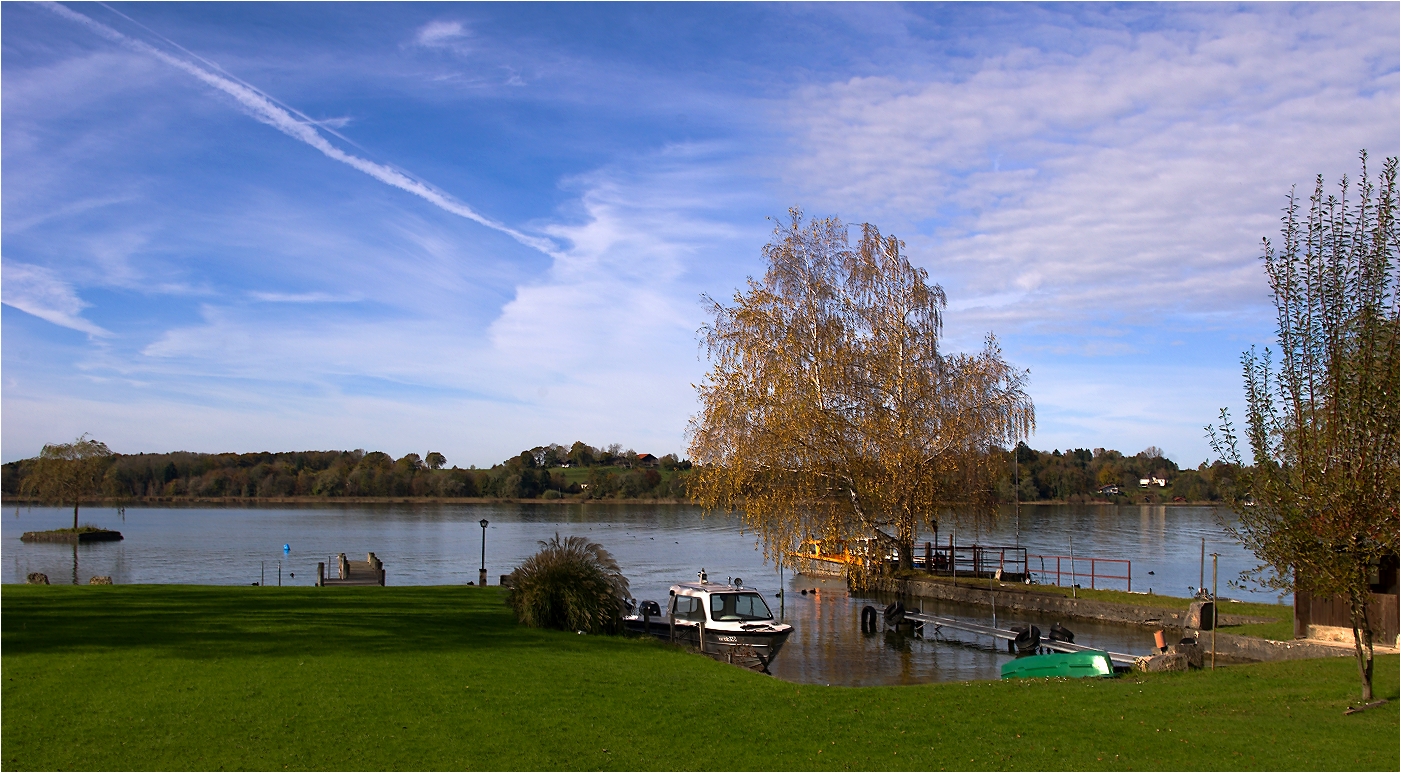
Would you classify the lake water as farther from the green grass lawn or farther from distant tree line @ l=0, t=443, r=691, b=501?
distant tree line @ l=0, t=443, r=691, b=501

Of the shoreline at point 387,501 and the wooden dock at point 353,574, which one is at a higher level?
the wooden dock at point 353,574

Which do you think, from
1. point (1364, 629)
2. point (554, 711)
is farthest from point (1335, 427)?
point (554, 711)

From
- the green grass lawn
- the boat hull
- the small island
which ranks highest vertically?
the green grass lawn

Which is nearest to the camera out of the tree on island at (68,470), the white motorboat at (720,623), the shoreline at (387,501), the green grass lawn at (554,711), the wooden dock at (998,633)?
the green grass lawn at (554,711)

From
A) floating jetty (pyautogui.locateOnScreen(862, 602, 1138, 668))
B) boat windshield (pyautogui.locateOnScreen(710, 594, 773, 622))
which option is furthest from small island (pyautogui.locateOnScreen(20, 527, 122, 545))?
boat windshield (pyautogui.locateOnScreen(710, 594, 773, 622))

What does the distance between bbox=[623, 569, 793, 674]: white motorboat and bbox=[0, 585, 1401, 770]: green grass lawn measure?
3843 millimetres

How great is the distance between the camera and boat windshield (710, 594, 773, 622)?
21.9 meters

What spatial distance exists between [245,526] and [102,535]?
1946cm

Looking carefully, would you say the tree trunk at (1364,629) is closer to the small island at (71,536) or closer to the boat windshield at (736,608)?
the boat windshield at (736,608)

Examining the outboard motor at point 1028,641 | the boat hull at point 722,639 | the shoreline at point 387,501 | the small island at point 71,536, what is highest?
the boat hull at point 722,639

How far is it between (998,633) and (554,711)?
1751 centimetres

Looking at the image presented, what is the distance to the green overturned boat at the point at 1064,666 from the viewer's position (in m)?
16.9

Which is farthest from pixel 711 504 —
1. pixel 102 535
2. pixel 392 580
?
pixel 102 535

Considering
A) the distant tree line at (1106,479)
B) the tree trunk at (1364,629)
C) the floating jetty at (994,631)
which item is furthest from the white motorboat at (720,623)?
the distant tree line at (1106,479)
